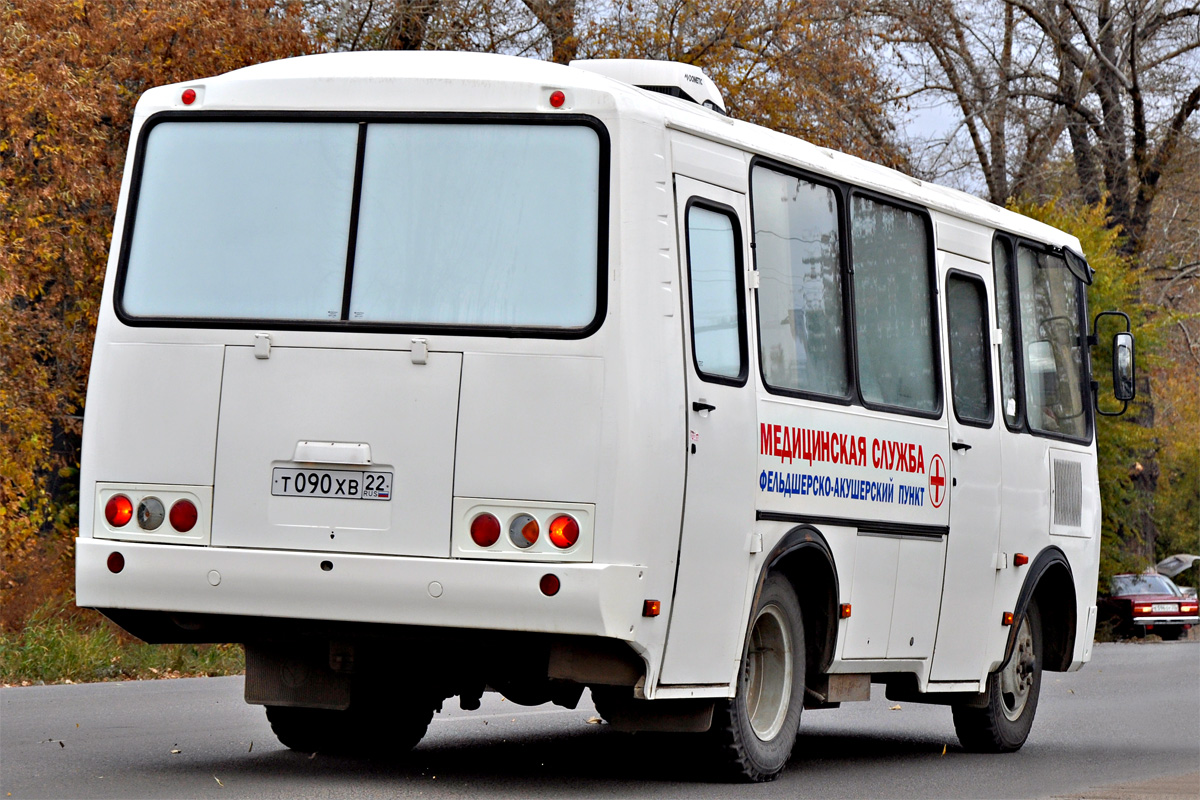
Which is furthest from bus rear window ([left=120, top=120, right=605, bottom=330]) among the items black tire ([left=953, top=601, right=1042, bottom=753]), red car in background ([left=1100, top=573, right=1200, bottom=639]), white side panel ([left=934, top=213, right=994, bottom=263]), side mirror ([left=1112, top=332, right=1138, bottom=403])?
red car in background ([left=1100, top=573, right=1200, bottom=639])

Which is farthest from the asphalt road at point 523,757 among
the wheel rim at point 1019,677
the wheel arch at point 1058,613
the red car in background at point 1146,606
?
the red car in background at point 1146,606

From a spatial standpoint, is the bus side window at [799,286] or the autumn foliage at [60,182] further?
the autumn foliage at [60,182]

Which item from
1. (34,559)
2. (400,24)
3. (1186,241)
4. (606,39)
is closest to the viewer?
(34,559)

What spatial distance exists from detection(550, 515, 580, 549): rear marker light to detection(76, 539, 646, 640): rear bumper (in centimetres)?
10

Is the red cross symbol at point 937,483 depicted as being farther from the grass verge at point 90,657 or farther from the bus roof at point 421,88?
the grass verge at point 90,657

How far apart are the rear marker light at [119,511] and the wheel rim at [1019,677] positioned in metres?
6.11

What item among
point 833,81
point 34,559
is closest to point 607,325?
point 34,559

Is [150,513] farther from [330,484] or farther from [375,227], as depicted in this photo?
[375,227]

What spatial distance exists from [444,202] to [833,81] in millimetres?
24763

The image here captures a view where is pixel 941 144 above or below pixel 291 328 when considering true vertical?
above

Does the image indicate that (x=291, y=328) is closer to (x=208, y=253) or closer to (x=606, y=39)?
(x=208, y=253)

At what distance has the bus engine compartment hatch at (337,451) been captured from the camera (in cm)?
829

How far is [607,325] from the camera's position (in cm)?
830

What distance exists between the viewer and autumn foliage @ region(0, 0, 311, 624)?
2191 centimetres
